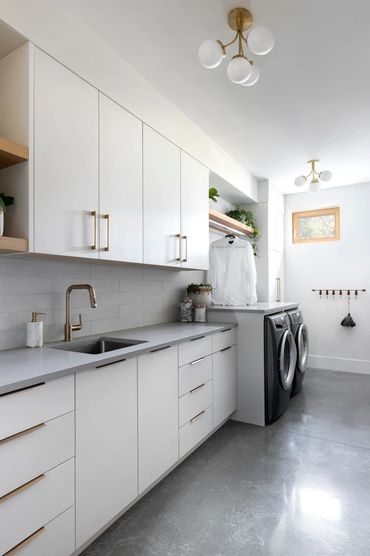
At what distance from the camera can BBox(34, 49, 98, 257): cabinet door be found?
1.59m

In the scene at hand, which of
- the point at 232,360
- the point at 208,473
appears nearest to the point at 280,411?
the point at 232,360

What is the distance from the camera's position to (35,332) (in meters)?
1.84

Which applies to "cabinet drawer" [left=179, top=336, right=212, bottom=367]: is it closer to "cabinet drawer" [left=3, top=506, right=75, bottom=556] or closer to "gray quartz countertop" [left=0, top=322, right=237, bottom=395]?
"gray quartz countertop" [left=0, top=322, right=237, bottom=395]

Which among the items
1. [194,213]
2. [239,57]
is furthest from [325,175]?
[239,57]

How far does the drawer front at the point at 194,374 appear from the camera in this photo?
7.15 ft

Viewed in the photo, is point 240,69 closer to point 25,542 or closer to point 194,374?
point 194,374

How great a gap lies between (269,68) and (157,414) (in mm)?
2294

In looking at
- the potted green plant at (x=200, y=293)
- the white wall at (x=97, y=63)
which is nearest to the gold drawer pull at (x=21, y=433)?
the white wall at (x=97, y=63)

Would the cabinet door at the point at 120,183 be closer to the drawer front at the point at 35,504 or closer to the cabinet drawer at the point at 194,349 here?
the cabinet drawer at the point at 194,349

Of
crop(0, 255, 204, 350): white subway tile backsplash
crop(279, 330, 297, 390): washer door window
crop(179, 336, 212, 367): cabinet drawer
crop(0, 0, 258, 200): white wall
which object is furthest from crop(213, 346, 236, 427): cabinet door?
crop(0, 0, 258, 200): white wall

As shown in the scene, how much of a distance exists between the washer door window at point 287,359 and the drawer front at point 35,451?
81.6 inches

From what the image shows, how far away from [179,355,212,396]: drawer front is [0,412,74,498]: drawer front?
898mm

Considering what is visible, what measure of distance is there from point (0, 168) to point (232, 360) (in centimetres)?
221

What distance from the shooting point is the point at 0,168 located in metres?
1.63
